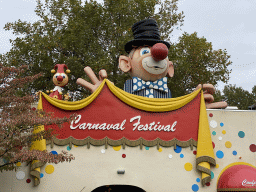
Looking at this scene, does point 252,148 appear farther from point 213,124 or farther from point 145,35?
point 145,35

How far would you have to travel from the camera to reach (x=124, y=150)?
7805mm

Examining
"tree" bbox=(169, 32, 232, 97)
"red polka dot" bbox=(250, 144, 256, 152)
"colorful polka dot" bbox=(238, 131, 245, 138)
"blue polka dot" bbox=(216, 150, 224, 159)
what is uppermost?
"tree" bbox=(169, 32, 232, 97)

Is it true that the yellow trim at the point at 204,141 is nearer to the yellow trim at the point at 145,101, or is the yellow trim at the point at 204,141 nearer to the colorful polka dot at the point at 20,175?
the yellow trim at the point at 145,101

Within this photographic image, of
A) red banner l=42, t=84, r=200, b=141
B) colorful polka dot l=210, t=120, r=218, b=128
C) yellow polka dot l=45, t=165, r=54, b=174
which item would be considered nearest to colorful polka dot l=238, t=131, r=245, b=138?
colorful polka dot l=210, t=120, r=218, b=128

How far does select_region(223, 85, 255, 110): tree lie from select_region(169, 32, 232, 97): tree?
17.6m

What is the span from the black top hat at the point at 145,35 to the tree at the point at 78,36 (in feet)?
19.4

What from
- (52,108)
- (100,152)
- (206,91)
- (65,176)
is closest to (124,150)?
(100,152)

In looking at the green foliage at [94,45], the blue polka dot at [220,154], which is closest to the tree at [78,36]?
the green foliage at [94,45]

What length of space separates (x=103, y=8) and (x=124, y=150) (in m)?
10.7

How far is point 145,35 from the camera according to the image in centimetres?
920

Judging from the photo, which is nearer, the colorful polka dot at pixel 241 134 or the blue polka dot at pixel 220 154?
the blue polka dot at pixel 220 154

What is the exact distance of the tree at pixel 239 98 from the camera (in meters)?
33.8

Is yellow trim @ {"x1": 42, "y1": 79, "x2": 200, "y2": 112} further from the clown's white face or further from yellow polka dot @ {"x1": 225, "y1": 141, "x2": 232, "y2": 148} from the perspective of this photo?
yellow polka dot @ {"x1": 225, "y1": 141, "x2": 232, "y2": 148}

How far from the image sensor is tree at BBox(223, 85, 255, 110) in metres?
33.8
